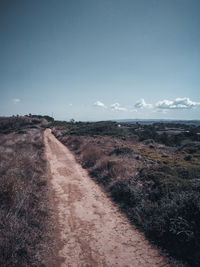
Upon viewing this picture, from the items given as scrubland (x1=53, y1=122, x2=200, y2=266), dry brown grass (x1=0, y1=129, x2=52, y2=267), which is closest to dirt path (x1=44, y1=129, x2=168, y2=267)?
scrubland (x1=53, y1=122, x2=200, y2=266)

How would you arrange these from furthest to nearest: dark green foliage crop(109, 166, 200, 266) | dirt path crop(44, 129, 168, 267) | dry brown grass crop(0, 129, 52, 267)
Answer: dark green foliage crop(109, 166, 200, 266) → dirt path crop(44, 129, 168, 267) → dry brown grass crop(0, 129, 52, 267)

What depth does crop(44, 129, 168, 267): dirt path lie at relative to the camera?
362 centimetres

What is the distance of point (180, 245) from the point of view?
394 cm

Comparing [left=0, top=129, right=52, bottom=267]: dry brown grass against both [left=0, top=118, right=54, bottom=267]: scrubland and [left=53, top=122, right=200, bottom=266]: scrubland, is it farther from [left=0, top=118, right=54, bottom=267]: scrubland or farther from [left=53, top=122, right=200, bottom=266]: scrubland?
[left=53, top=122, right=200, bottom=266]: scrubland

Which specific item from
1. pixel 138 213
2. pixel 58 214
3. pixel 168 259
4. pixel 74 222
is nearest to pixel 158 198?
pixel 138 213

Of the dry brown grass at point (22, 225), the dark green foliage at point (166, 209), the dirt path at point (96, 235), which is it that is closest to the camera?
the dry brown grass at point (22, 225)

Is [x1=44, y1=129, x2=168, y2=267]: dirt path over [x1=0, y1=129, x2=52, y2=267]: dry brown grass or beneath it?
beneath

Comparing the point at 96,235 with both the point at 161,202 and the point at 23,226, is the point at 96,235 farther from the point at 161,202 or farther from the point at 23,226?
the point at 161,202

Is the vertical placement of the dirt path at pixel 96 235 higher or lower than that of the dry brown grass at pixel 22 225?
lower

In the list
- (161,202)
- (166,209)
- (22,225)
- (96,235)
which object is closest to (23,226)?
(22,225)

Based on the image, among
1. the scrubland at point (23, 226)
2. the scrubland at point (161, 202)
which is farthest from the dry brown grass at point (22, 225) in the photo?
the scrubland at point (161, 202)

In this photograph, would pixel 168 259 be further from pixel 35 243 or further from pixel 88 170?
pixel 88 170

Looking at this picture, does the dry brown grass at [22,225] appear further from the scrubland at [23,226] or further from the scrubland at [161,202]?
the scrubland at [161,202]

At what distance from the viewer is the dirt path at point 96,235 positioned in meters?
3.62
